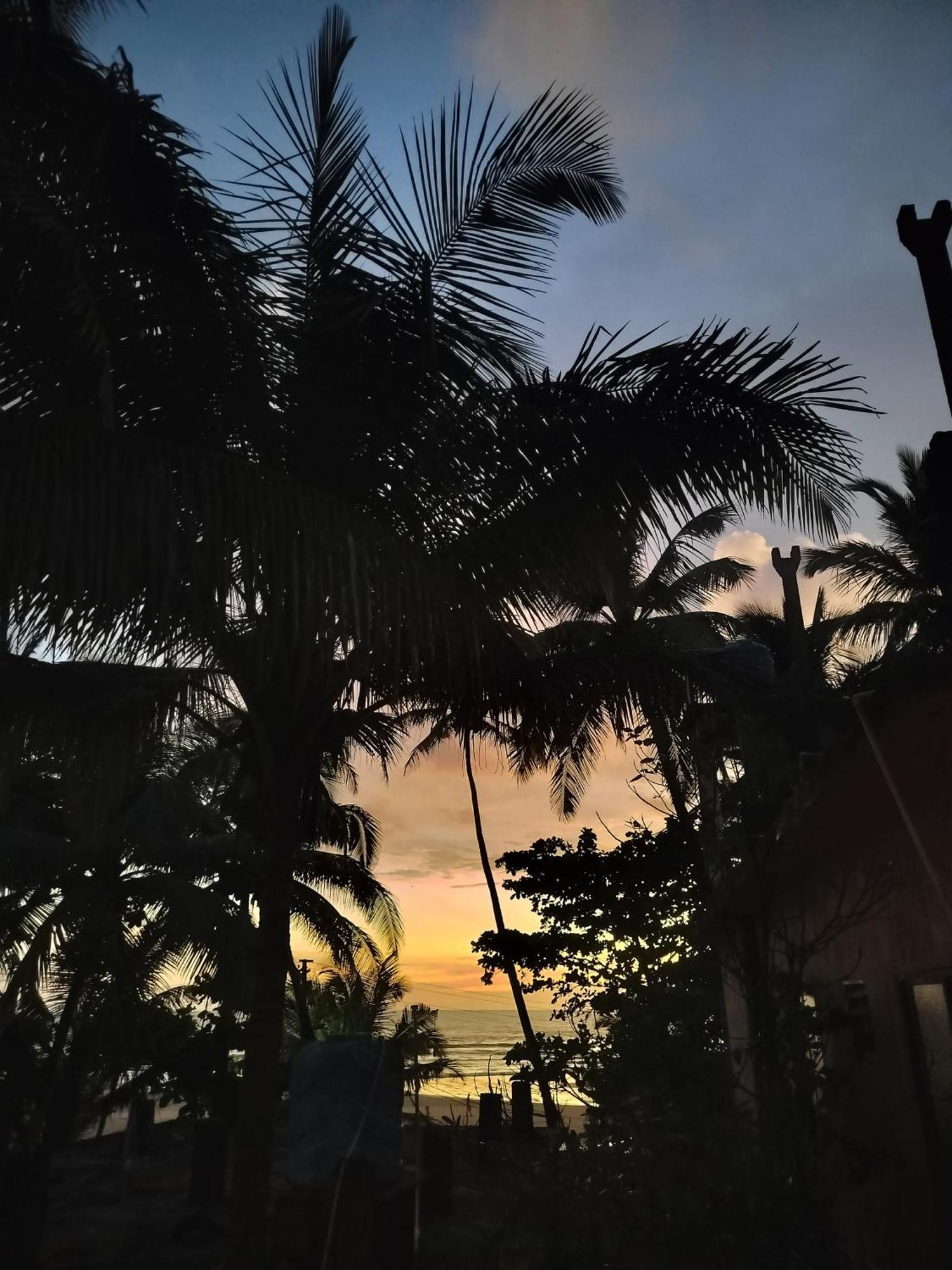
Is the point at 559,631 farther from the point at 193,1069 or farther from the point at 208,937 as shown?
the point at 193,1069

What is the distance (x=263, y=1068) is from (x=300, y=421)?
13.9 feet

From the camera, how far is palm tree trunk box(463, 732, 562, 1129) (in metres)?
11.0

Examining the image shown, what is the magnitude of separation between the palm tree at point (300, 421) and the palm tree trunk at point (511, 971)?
2652 mm

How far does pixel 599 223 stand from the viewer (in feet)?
22.1

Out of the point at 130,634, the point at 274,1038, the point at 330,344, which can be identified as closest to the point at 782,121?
the point at 330,344

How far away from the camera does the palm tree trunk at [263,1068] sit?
19.2 ft

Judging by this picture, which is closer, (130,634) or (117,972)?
(130,634)

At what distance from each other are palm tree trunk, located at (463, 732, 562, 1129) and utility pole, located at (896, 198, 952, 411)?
497 centimetres

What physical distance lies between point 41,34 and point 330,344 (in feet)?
7.40

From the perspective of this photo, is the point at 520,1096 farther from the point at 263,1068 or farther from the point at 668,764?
the point at 263,1068

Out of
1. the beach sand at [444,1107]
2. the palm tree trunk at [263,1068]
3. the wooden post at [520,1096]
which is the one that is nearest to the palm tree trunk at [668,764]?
the palm tree trunk at [263,1068]

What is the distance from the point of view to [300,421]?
6.30 meters

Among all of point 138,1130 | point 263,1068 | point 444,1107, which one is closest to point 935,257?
point 263,1068

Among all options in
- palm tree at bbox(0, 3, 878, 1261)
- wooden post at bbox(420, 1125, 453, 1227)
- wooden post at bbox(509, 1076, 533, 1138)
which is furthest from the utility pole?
wooden post at bbox(509, 1076, 533, 1138)
